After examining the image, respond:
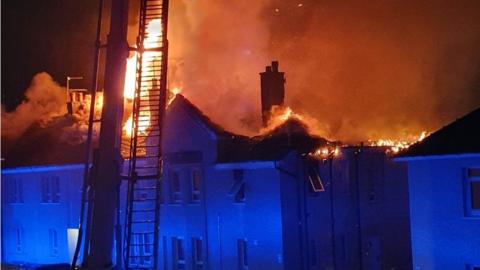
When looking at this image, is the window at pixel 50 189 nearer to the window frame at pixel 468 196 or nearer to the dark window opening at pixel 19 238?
the dark window opening at pixel 19 238

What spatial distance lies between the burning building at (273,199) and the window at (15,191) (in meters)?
5.65

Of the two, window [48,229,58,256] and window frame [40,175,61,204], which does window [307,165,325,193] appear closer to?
window frame [40,175,61,204]

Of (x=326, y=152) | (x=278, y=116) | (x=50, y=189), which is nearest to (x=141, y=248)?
(x=326, y=152)

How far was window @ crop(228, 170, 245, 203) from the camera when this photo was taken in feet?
81.5

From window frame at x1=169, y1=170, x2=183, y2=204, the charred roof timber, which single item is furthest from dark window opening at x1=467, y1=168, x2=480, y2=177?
window frame at x1=169, y1=170, x2=183, y2=204


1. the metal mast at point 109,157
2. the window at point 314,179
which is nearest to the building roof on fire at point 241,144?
the window at point 314,179

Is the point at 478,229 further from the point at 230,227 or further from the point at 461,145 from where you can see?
the point at 230,227

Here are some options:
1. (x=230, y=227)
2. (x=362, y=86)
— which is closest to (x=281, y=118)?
(x=230, y=227)

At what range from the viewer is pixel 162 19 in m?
14.5

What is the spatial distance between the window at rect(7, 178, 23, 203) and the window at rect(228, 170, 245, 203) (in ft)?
45.9

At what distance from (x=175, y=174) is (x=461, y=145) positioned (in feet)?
41.4

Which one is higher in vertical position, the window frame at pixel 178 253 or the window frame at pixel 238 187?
the window frame at pixel 238 187

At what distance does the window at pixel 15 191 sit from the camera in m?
34.9

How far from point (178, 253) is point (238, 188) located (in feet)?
14.0
